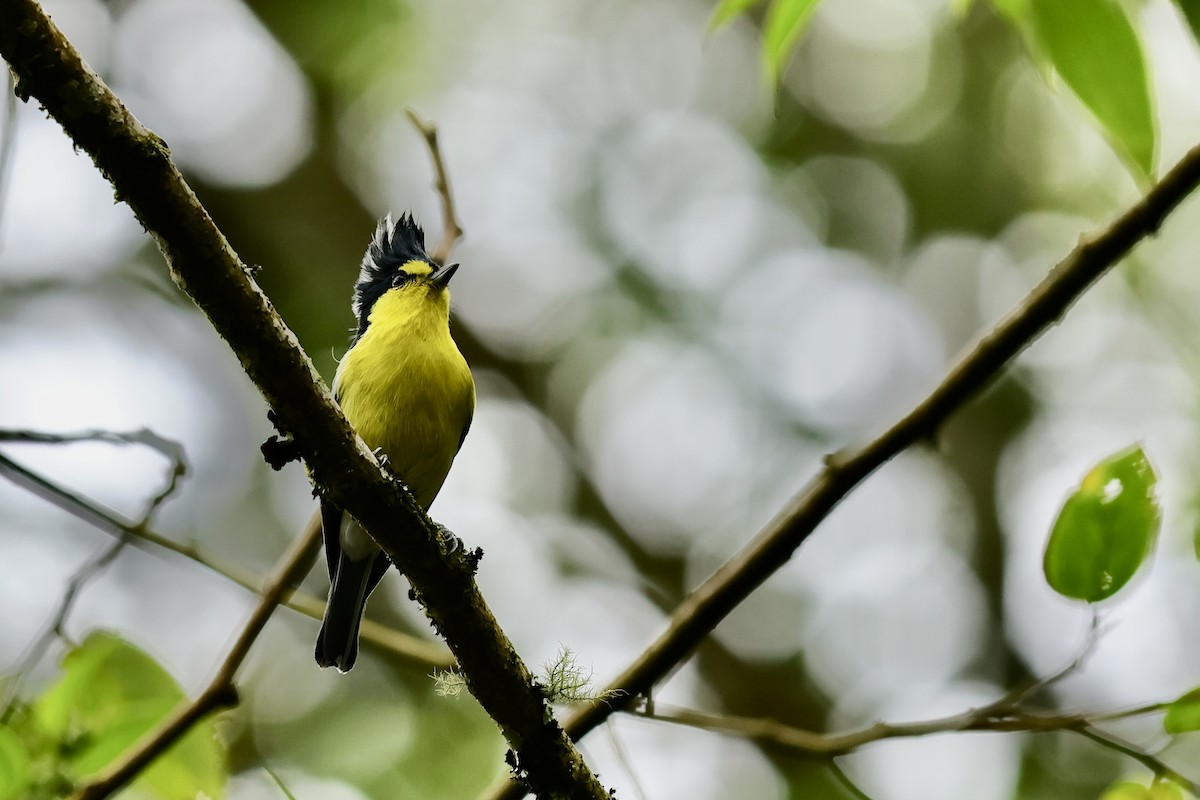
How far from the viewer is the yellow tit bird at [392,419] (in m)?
3.12

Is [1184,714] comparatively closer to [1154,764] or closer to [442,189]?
[1154,764]

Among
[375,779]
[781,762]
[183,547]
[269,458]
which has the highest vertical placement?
[781,762]

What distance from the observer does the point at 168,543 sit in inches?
92.2

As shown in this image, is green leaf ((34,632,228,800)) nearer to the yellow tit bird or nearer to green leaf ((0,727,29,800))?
green leaf ((0,727,29,800))

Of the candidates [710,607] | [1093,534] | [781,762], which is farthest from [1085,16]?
[781,762]

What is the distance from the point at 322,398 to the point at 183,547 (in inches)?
36.5

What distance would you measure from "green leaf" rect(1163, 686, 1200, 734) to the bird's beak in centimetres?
249

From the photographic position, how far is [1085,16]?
1.26 metres

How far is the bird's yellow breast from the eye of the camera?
3.12 meters

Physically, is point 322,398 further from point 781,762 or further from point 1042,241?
point 1042,241

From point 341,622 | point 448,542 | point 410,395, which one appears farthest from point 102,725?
point 410,395

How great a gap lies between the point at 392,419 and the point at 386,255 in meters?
1.06

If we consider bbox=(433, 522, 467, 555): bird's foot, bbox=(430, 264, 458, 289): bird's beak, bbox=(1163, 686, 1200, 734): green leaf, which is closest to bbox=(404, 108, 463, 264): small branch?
bbox=(430, 264, 458, 289): bird's beak

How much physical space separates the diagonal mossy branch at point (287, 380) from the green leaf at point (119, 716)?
0.59 m
